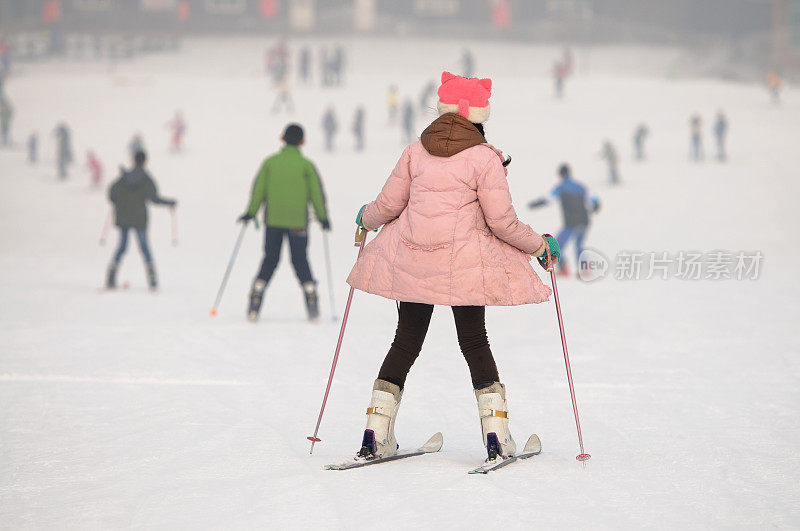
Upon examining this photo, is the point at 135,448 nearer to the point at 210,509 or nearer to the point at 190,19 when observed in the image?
the point at 210,509

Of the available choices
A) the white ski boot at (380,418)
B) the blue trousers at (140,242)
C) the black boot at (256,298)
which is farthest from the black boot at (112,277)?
the white ski boot at (380,418)

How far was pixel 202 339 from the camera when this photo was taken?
8.08 metres

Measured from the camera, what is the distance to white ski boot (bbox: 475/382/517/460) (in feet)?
14.3

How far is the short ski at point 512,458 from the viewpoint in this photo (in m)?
4.39

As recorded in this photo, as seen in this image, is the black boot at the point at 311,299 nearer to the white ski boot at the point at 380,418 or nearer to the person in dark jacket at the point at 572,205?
the white ski boot at the point at 380,418

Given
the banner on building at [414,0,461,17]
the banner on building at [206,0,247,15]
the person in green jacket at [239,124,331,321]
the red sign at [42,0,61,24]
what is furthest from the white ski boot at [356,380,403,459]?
the banner on building at [414,0,461,17]

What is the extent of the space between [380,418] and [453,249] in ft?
2.34

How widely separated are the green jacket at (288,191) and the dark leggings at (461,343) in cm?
439

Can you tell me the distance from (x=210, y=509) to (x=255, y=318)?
5.12m

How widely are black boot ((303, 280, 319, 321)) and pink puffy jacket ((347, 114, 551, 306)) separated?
4.72 metres

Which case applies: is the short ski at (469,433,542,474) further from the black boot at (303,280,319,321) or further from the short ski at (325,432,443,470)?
the black boot at (303,280,319,321)

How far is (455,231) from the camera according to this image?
4.28m

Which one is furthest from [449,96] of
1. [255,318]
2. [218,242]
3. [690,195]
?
[690,195]

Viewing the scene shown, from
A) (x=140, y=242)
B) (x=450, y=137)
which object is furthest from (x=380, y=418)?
(x=140, y=242)
